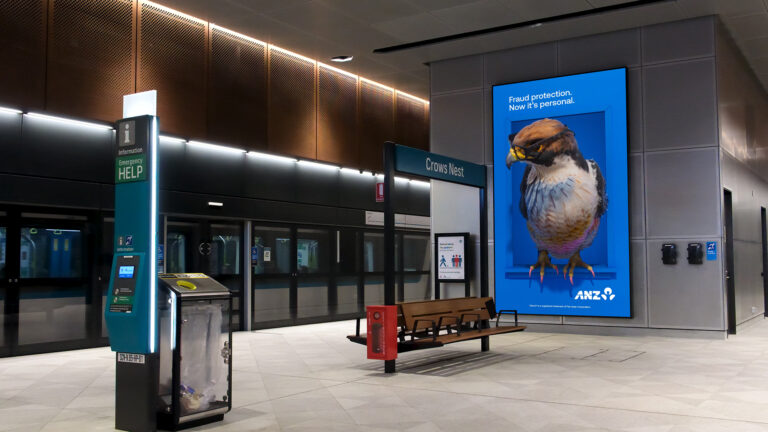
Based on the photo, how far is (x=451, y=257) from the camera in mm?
12633

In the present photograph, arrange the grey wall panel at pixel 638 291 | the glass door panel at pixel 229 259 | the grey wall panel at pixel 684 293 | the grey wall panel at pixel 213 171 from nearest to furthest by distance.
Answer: the grey wall panel at pixel 684 293, the grey wall panel at pixel 638 291, the grey wall panel at pixel 213 171, the glass door panel at pixel 229 259

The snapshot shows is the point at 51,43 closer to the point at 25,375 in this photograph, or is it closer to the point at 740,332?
the point at 25,375

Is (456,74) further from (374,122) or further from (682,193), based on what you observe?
(682,193)

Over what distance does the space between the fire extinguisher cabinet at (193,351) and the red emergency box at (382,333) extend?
256 centimetres

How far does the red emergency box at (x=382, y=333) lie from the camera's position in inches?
318

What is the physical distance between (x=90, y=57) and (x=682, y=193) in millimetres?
9218

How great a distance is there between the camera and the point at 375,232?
53.8ft

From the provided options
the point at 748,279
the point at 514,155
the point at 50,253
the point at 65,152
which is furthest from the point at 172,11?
the point at 748,279

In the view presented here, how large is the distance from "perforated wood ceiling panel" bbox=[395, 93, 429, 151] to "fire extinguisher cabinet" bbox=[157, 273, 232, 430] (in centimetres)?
1138

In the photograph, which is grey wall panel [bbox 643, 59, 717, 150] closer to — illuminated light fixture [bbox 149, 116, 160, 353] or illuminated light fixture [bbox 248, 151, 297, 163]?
illuminated light fixture [bbox 248, 151, 297, 163]

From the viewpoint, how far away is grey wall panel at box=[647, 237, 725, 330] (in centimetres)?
1080

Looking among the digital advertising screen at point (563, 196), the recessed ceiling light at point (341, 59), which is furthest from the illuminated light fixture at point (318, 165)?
the digital advertising screen at point (563, 196)

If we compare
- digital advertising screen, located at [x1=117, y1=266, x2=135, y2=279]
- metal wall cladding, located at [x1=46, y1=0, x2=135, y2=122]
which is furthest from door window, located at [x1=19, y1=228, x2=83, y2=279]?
digital advertising screen, located at [x1=117, y1=266, x2=135, y2=279]

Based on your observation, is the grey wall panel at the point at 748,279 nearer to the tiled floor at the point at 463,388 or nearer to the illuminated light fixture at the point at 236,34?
the tiled floor at the point at 463,388
